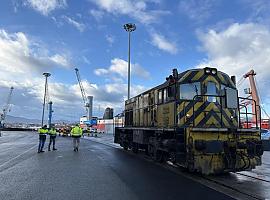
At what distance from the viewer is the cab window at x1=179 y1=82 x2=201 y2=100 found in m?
10.7

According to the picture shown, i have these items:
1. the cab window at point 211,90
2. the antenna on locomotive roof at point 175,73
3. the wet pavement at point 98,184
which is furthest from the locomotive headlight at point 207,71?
the wet pavement at point 98,184

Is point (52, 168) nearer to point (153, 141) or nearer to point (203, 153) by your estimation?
point (153, 141)

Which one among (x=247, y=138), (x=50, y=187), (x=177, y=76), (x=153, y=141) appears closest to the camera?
(x=50, y=187)

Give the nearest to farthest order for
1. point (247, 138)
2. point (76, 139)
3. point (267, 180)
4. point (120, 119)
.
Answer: point (267, 180) → point (247, 138) → point (76, 139) → point (120, 119)

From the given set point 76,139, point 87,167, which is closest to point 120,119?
point 76,139

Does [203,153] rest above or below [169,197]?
above

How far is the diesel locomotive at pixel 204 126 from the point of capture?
372 inches

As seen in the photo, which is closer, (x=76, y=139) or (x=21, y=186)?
(x=21, y=186)

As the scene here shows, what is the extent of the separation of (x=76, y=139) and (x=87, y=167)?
25.9 ft

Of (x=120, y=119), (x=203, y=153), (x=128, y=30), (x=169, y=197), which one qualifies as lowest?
(x=169, y=197)

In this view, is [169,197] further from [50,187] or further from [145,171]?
[145,171]

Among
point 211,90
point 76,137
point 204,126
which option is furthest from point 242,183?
point 76,137

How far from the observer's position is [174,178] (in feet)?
30.4

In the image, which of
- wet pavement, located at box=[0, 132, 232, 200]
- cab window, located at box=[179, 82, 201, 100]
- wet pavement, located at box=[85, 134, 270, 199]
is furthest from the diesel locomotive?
wet pavement, located at box=[0, 132, 232, 200]
